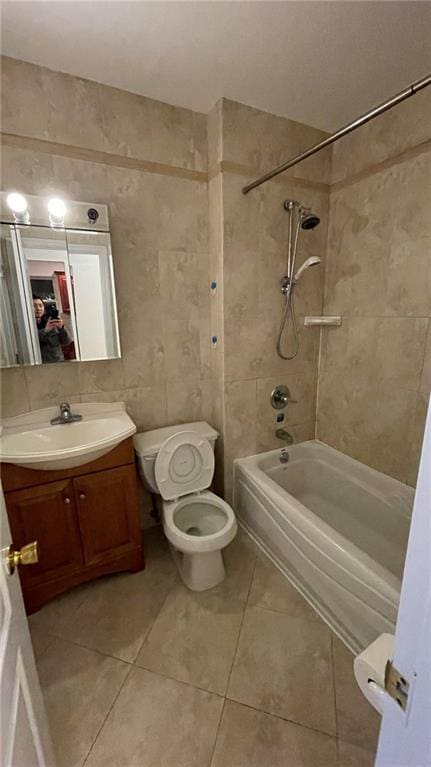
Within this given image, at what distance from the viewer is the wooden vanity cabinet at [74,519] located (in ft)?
4.67

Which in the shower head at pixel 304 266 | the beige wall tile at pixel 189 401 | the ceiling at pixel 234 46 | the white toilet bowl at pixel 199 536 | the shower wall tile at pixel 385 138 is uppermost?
the ceiling at pixel 234 46

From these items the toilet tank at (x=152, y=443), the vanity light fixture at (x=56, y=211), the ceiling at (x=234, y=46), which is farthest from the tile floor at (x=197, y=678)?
the ceiling at (x=234, y=46)

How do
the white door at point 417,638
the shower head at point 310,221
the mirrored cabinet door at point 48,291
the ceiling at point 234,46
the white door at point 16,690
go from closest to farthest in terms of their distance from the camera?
the white door at point 417,638 → the white door at point 16,690 → the ceiling at point 234,46 → the mirrored cabinet door at point 48,291 → the shower head at point 310,221

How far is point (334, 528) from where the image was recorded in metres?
1.96

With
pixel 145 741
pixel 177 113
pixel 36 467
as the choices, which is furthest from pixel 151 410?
pixel 177 113

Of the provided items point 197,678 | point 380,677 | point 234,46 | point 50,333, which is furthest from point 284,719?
point 234,46

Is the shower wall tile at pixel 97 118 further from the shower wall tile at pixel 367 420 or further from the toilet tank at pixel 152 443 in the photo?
the shower wall tile at pixel 367 420

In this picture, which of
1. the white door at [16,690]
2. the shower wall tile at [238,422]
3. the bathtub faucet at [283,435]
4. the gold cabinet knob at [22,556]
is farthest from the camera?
the bathtub faucet at [283,435]

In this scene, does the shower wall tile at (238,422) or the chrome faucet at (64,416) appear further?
the shower wall tile at (238,422)

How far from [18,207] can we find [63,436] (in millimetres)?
1105

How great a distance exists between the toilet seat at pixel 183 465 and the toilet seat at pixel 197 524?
0.16 feet

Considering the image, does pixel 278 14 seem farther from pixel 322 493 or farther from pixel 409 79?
pixel 322 493

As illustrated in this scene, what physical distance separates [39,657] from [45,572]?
0.32 metres

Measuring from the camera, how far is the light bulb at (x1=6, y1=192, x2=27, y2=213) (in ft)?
4.70
